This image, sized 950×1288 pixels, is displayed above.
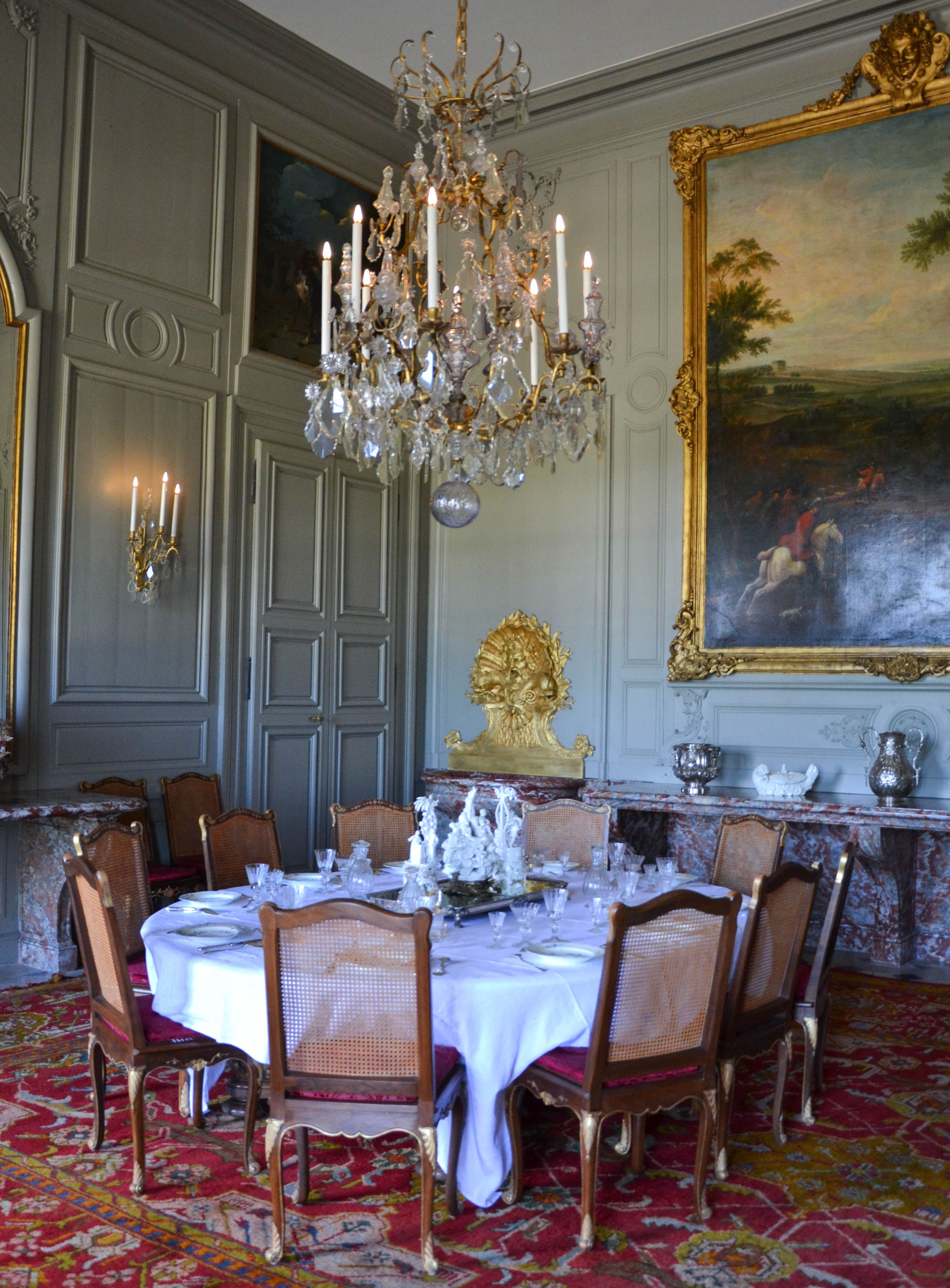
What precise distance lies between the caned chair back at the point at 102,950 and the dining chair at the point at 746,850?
230cm

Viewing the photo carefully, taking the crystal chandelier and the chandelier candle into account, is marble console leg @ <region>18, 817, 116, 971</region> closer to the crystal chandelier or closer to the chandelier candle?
the crystal chandelier

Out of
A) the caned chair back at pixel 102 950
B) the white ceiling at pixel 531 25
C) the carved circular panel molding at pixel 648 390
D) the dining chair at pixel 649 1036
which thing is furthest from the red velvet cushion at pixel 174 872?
the white ceiling at pixel 531 25

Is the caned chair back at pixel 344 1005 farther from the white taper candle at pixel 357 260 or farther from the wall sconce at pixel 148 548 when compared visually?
the wall sconce at pixel 148 548

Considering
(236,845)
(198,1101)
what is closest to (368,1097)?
(198,1101)

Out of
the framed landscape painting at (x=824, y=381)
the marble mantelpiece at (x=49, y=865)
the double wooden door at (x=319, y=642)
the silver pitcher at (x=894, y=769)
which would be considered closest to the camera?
the marble mantelpiece at (x=49, y=865)

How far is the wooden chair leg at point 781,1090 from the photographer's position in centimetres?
352

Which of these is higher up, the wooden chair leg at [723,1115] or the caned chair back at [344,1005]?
the caned chair back at [344,1005]

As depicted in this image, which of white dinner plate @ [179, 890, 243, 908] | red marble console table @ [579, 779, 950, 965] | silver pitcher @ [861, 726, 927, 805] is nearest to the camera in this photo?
white dinner plate @ [179, 890, 243, 908]

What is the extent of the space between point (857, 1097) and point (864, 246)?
4.78 meters

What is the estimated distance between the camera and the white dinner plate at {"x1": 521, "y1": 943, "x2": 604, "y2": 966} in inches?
121

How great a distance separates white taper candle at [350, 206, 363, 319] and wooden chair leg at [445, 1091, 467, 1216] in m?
2.65

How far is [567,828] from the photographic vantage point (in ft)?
16.6

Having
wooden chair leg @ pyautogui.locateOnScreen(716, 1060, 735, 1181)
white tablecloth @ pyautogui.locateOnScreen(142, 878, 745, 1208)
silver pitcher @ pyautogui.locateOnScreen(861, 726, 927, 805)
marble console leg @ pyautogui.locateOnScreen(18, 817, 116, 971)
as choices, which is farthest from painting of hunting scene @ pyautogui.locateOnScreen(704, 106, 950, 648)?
white tablecloth @ pyautogui.locateOnScreen(142, 878, 745, 1208)

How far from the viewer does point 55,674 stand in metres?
5.79
